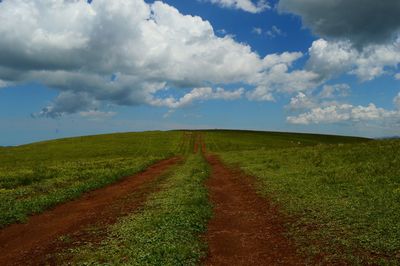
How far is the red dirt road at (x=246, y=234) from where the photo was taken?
13.2 m

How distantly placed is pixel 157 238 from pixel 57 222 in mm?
7641

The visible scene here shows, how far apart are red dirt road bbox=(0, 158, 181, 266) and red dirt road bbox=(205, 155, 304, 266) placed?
5.60 meters

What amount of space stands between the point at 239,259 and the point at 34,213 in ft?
46.5

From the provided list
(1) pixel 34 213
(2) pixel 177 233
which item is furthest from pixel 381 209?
(1) pixel 34 213

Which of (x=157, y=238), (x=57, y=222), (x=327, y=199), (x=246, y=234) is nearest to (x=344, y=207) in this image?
(x=327, y=199)

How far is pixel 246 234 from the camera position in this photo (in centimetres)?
1634

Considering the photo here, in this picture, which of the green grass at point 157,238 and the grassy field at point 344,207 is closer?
the green grass at point 157,238

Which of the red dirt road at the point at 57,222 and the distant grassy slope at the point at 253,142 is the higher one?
the distant grassy slope at the point at 253,142

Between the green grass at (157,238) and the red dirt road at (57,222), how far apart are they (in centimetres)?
158

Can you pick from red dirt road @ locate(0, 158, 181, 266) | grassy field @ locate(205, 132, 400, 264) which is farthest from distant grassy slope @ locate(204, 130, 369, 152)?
red dirt road @ locate(0, 158, 181, 266)

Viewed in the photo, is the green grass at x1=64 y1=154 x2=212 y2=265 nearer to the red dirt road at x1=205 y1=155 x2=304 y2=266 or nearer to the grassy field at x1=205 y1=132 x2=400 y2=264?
the red dirt road at x1=205 y1=155 x2=304 y2=266

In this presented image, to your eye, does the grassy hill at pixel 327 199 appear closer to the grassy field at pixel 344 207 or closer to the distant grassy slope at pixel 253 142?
the grassy field at pixel 344 207

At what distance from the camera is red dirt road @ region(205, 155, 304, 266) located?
13.2 metres

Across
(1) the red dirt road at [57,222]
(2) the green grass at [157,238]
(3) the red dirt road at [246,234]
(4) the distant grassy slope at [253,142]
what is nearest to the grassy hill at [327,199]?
(2) the green grass at [157,238]
